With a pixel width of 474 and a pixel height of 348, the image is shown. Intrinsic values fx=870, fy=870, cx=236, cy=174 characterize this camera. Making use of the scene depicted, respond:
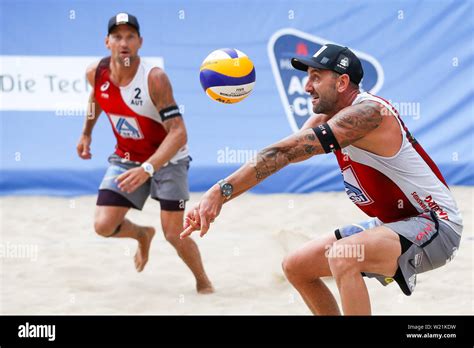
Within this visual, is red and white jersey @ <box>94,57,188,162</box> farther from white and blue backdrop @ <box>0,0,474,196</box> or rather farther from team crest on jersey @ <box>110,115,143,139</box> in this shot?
white and blue backdrop @ <box>0,0,474,196</box>

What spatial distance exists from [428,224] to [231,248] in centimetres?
303

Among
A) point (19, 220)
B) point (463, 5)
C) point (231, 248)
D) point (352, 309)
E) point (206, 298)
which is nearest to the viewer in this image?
point (352, 309)

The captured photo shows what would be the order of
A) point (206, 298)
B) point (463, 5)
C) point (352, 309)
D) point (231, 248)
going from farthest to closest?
point (463, 5) < point (231, 248) < point (206, 298) < point (352, 309)

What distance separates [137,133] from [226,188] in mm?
2381

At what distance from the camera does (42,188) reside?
8.36 metres

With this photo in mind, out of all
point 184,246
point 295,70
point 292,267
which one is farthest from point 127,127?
point 295,70

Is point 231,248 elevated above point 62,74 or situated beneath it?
situated beneath

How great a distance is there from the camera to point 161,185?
5934mm

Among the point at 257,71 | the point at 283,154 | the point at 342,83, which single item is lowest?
the point at 283,154

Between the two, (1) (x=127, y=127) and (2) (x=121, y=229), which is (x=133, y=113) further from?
(2) (x=121, y=229)

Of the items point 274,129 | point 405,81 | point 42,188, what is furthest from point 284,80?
point 42,188

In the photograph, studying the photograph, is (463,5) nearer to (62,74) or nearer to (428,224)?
(62,74)

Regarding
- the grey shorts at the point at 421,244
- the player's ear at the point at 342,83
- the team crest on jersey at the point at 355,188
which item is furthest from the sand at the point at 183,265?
the player's ear at the point at 342,83
